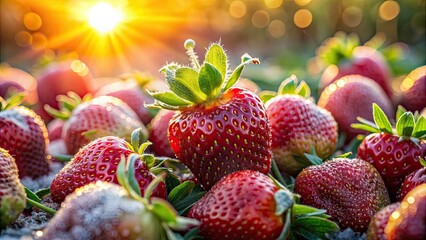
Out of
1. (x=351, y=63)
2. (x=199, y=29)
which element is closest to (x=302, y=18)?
(x=199, y=29)

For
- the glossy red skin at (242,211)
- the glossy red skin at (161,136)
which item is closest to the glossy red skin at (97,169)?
the glossy red skin at (242,211)

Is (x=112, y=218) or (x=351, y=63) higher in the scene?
(x=112, y=218)

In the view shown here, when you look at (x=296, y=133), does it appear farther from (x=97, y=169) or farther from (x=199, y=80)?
(x=97, y=169)

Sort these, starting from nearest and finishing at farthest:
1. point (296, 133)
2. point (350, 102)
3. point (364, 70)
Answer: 1. point (296, 133)
2. point (350, 102)
3. point (364, 70)

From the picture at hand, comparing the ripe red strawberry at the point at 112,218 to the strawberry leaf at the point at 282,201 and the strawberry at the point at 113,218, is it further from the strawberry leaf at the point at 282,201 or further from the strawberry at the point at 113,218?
the strawberry leaf at the point at 282,201

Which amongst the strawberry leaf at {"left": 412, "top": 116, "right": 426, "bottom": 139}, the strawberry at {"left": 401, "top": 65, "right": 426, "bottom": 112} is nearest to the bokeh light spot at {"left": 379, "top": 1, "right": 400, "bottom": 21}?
the strawberry at {"left": 401, "top": 65, "right": 426, "bottom": 112}

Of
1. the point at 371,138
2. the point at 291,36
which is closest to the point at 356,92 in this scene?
the point at 371,138
